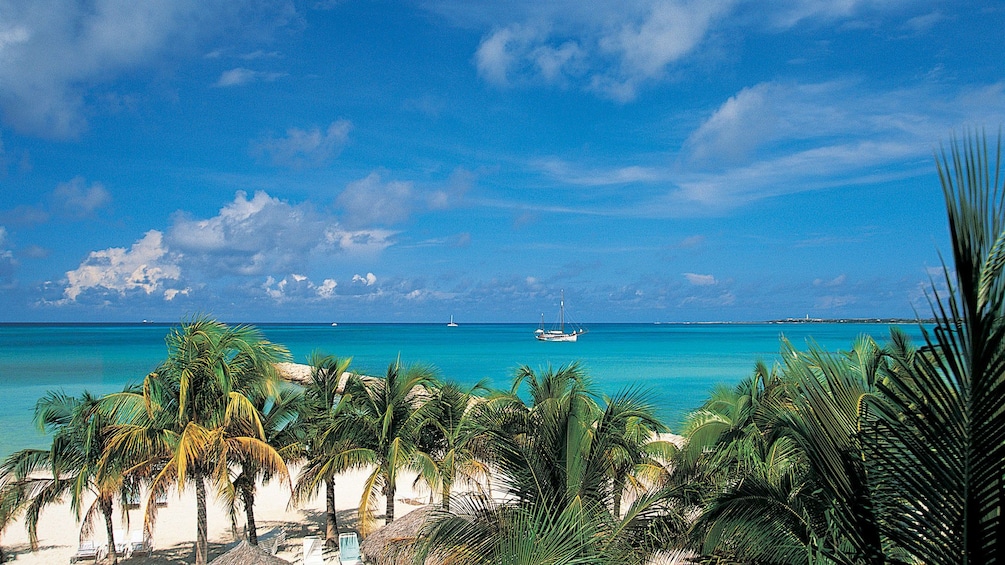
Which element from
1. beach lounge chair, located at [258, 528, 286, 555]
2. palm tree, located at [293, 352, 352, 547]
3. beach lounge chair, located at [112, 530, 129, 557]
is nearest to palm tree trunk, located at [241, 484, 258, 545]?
beach lounge chair, located at [258, 528, 286, 555]

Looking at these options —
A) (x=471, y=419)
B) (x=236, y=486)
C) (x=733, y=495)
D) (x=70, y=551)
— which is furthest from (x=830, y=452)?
(x=70, y=551)

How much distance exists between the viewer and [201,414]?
46.4 feet

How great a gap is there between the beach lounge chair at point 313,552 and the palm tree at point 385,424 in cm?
125

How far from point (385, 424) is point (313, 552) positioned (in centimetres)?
335

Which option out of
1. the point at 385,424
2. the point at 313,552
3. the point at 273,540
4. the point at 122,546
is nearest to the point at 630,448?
the point at 385,424

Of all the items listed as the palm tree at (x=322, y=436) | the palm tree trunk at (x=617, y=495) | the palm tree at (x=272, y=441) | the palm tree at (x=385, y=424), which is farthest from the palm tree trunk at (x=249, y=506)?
the palm tree trunk at (x=617, y=495)

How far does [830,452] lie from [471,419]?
7.12 m

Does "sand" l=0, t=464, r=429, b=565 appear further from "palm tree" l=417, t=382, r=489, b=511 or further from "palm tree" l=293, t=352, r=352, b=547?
"palm tree" l=417, t=382, r=489, b=511

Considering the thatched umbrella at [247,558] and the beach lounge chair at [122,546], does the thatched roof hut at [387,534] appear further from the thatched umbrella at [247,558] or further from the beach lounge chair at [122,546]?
the beach lounge chair at [122,546]

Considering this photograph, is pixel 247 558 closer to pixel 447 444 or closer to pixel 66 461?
pixel 66 461

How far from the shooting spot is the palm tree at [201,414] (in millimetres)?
13367

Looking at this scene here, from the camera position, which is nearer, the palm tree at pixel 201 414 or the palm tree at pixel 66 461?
the palm tree at pixel 201 414

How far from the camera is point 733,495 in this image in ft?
20.2

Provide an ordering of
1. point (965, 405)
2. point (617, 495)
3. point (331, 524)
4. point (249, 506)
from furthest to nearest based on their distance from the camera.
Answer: point (331, 524), point (249, 506), point (617, 495), point (965, 405)
